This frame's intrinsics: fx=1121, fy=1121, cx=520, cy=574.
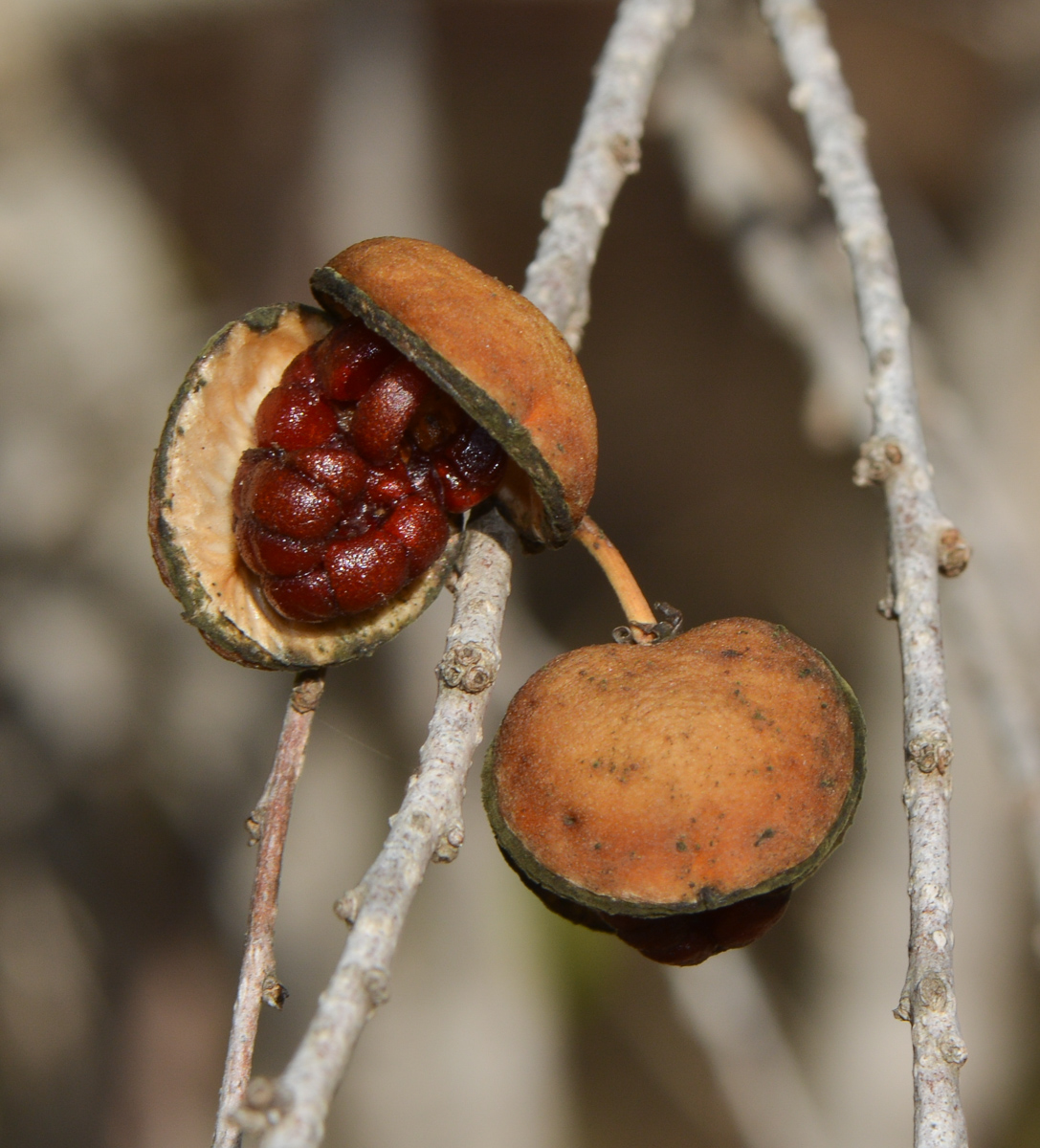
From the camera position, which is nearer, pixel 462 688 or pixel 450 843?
pixel 450 843

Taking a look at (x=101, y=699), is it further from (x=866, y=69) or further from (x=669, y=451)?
(x=866, y=69)

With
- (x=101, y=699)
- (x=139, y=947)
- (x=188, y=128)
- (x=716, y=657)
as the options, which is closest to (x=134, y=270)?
(x=188, y=128)

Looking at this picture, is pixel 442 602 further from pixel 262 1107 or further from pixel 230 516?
pixel 262 1107

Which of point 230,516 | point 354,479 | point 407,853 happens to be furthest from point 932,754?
point 230,516

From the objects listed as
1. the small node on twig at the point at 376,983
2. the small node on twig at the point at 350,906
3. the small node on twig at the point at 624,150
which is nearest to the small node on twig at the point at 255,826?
the small node on twig at the point at 350,906

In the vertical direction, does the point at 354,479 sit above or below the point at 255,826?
above

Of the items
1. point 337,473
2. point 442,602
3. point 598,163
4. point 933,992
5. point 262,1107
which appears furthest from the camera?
point 442,602

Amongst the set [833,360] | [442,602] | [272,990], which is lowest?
[442,602]
